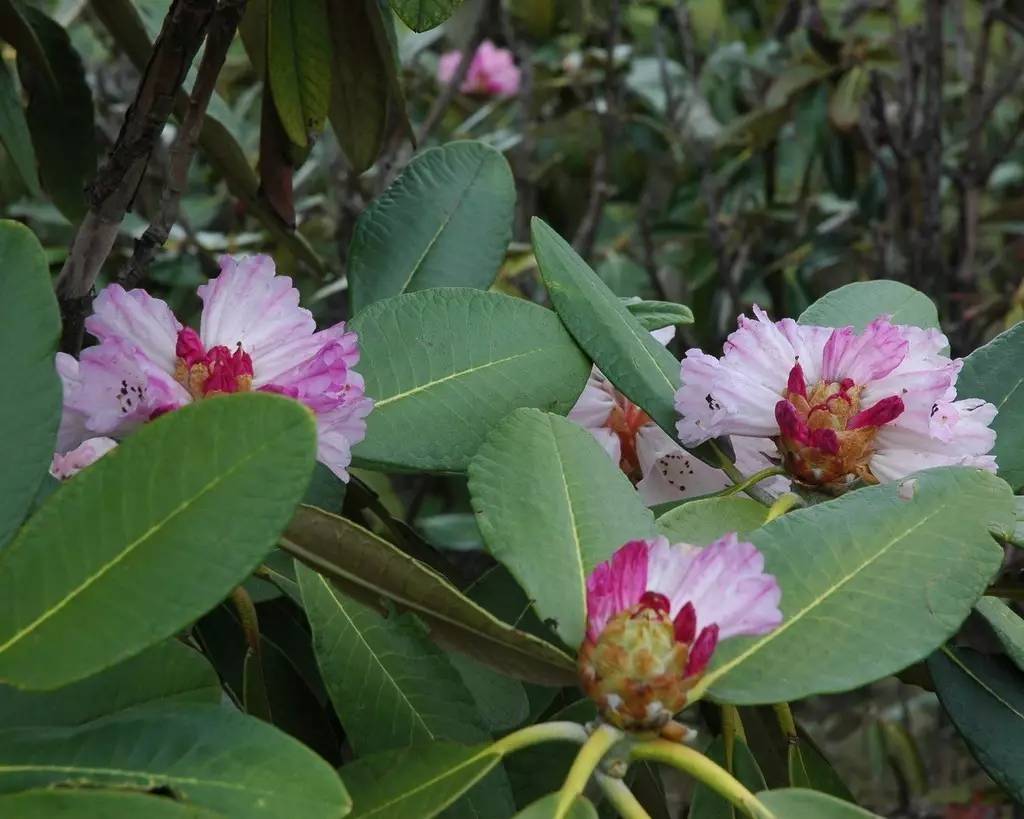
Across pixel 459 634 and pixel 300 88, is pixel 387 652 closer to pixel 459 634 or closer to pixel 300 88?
pixel 459 634

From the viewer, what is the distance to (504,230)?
80cm

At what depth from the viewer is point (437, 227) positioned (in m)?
0.79

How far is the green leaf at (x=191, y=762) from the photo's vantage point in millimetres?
379

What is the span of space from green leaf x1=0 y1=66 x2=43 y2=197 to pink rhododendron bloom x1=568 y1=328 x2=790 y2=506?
50 cm

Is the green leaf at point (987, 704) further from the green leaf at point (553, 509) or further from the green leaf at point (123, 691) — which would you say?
the green leaf at point (123, 691)

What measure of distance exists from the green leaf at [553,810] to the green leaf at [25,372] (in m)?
0.21

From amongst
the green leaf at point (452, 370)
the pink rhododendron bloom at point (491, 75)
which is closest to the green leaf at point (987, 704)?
the green leaf at point (452, 370)

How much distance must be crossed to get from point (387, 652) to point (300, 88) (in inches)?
18.0

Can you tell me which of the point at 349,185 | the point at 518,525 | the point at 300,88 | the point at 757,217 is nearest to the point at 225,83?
the point at 349,185

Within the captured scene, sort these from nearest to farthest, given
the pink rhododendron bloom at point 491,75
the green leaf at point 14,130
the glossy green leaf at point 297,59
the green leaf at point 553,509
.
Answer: the green leaf at point 553,509
the glossy green leaf at point 297,59
the green leaf at point 14,130
the pink rhododendron bloom at point 491,75

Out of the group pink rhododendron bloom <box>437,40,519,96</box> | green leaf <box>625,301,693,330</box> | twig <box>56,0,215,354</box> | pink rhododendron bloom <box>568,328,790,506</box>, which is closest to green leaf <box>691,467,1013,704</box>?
pink rhododendron bloom <box>568,328,790,506</box>

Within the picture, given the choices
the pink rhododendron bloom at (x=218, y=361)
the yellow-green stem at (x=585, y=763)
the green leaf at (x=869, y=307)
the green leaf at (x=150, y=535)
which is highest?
the green leaf at (x=150, y=535)

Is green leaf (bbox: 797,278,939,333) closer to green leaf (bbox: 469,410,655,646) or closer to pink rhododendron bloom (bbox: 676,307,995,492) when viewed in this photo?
pink rhododendron bloom (bbox: 676,307,995,492)

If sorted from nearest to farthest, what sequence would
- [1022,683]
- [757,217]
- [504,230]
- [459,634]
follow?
[459,634] → [1022,683] → [504,230] → [757,217]
